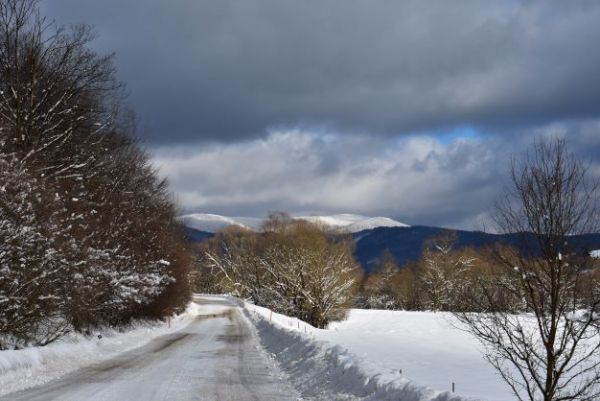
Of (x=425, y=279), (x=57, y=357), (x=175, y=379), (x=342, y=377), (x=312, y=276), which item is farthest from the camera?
(x=425, y=279)

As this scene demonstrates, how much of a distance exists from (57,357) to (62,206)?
4825 mm

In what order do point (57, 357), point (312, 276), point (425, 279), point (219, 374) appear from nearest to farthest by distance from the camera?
point (219, 374)
point (57, 357)
point (312, 276)
point (425, 279)

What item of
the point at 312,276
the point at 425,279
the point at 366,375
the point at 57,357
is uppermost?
the point at 425,279

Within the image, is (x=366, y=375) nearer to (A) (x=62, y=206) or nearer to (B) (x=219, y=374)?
(B) (x=219, y=374)

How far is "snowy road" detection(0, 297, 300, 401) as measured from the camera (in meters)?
12.9

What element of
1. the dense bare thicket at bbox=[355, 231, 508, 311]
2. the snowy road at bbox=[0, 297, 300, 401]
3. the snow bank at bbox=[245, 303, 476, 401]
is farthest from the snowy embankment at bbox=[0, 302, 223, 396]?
the dense bare thicket at bbox=[355, 231, 508, 311]

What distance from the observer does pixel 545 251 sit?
8.88 metres

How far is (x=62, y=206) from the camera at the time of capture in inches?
775

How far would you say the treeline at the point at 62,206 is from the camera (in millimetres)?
16328

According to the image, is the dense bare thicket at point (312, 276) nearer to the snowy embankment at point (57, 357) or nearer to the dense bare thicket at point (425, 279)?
the dense bare thicket at point (425, 279)

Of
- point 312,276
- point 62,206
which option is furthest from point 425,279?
point 62,206

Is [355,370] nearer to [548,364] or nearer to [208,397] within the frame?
[208,397]

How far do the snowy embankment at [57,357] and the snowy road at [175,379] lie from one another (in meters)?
0.58

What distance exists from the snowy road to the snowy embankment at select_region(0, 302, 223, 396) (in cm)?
58
